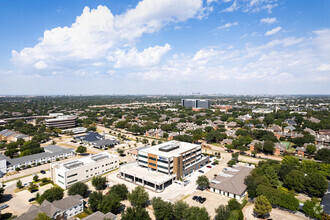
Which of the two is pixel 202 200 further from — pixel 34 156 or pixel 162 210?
pixel 34 156

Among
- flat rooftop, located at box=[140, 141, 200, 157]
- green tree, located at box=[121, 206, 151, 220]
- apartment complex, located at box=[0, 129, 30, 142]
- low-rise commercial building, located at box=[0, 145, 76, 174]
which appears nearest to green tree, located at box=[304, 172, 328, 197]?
flat rooftop, located at box=[140, 141, 200, 157]

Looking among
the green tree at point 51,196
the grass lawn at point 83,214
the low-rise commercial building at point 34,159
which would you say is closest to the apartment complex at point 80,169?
the green tree at point 51,196

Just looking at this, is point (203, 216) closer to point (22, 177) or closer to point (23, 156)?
point (22, 177)

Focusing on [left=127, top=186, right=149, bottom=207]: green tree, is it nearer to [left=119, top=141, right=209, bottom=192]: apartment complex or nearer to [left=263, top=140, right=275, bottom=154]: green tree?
[left=119, top=141, right=209, bottom=192]: apartment complex

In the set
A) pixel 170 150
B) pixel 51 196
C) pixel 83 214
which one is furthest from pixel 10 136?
pixel 170 150

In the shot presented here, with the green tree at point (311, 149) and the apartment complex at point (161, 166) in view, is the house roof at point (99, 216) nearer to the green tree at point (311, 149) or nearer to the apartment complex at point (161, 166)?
the apartment complex at point (161, 166)

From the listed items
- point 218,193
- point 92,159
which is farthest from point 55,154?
point 218,193
